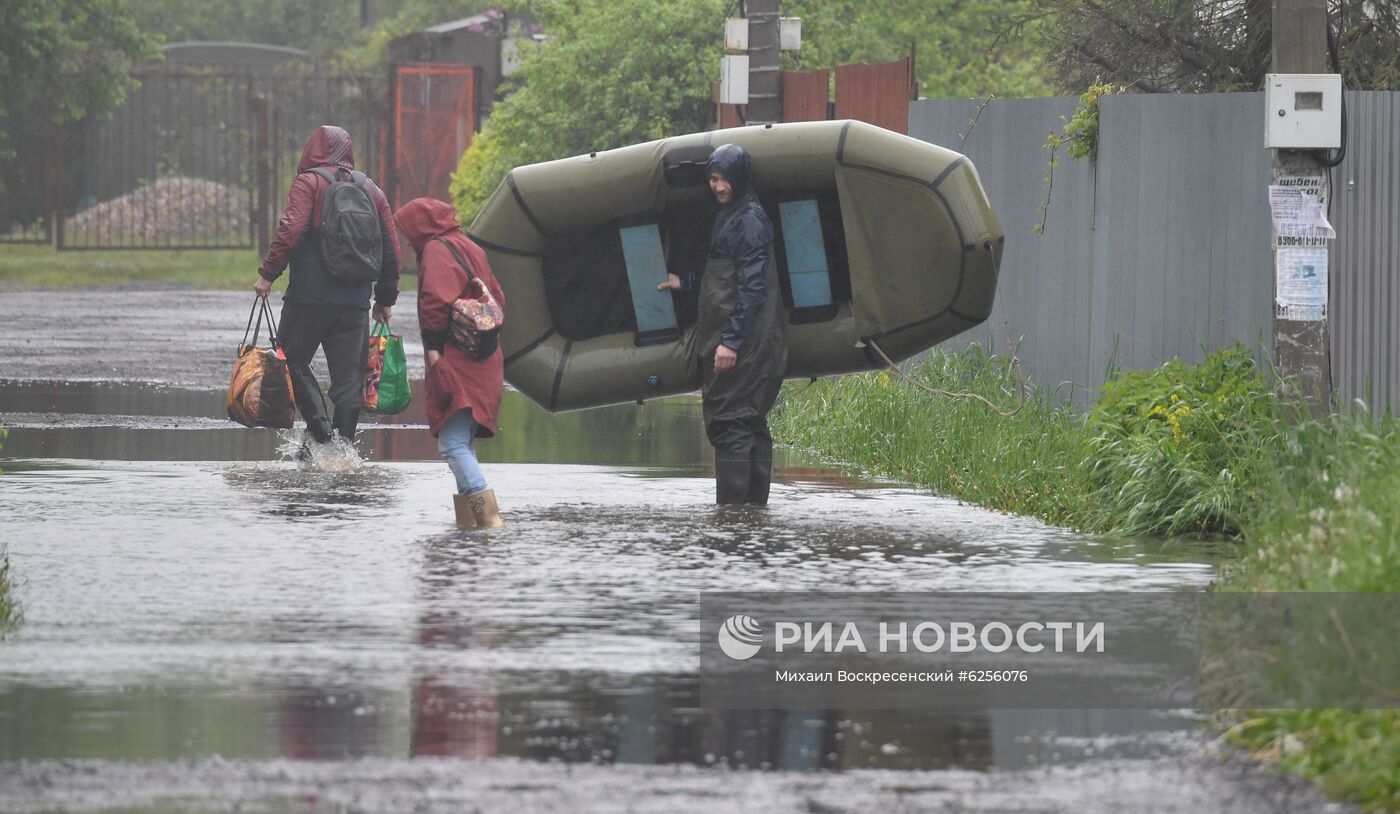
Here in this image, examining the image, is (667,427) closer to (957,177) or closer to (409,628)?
(957,177)

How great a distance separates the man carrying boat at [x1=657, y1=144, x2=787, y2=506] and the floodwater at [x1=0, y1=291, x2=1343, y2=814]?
280mm

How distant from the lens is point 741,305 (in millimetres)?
11734

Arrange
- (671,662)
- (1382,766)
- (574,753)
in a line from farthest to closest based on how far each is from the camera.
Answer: (671,662) → (574,753) → (1382,766)

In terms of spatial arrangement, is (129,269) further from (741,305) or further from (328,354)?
(741,305)

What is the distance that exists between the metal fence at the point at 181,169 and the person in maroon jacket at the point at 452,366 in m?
23.3

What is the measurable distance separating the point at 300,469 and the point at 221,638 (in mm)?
5607

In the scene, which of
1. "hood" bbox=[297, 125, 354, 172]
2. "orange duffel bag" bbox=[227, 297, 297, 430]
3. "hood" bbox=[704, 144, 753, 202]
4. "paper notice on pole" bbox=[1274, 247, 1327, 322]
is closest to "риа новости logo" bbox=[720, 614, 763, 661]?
"paper notice on pole" bbox=[1274, 247, 1327, 322]

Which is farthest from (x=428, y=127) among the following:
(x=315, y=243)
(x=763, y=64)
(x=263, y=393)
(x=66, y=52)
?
(x=315, y=243)

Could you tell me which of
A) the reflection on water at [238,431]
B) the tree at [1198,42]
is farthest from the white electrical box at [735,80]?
the tree at [1198,42]

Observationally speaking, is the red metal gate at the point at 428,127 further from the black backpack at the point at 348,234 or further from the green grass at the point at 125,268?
the black backpack at the point at 348,234

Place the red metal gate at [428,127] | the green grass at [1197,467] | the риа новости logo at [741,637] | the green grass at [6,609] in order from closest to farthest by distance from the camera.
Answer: the green grass at [1197,467], the риа новости logo at [741,637], the green grass at [6,609], the red metal gate at [428,127]

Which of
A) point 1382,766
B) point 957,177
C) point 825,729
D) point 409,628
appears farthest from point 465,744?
point 957,177

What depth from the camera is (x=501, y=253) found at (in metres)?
12.8

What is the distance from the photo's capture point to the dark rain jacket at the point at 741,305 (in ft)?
38.4
